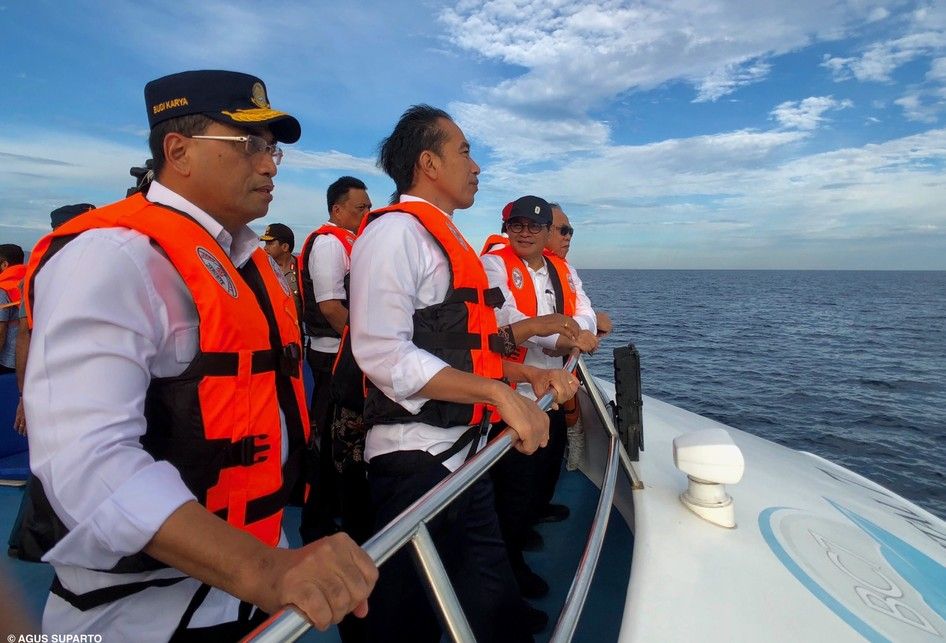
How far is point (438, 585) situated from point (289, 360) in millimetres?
617

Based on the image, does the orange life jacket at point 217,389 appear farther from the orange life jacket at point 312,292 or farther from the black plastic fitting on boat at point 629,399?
the orange life jacket at point 312,292

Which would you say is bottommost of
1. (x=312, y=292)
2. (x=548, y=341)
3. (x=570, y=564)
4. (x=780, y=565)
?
(x=570, y=564)

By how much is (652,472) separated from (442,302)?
1.26 metres

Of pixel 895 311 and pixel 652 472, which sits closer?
pixel 652 472

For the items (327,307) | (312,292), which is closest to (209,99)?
(327,307)

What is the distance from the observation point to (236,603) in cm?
115

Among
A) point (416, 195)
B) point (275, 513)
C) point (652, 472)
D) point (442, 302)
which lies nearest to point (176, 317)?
point (275, 513)

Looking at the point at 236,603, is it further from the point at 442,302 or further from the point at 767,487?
the point at 767,487

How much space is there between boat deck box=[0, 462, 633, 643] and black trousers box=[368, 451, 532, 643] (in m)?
0.66

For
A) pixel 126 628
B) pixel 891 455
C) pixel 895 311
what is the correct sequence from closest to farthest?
pixel 126 628, pixel 891 455, pixel 895 311

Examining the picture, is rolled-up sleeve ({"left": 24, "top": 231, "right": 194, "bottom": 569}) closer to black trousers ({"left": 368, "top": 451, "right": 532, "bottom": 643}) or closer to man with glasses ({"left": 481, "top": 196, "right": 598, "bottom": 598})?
black trousers ({"left": 368, "top": 451, "right": 532, "bottom": 643})

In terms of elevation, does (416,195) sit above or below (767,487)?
above

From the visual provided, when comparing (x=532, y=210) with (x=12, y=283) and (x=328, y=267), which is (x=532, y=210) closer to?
(x=328, y=267)

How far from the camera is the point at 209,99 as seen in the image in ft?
3.99
